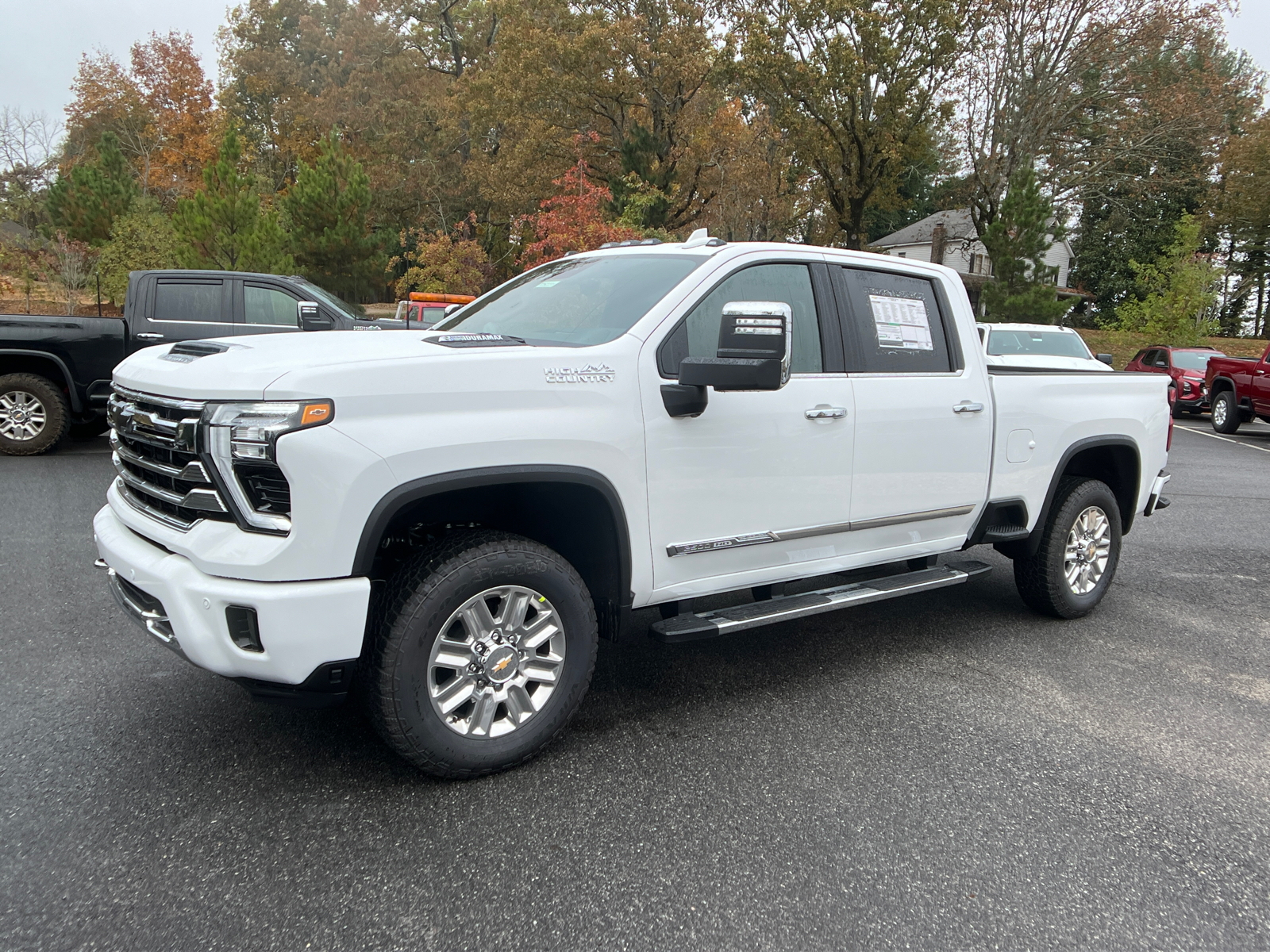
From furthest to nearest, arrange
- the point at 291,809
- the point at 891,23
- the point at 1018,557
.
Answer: the point at 891,23 → the point at 1018,557 → the point at 291,809

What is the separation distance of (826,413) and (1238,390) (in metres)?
16.4

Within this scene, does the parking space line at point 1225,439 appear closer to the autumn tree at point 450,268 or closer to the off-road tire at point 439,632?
the off-road tire at point 439,632

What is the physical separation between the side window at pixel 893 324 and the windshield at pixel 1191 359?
62.4 ft

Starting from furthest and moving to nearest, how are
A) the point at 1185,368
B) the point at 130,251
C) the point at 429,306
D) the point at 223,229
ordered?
1. the point at 130,251
2. the point at 223,229
3. the point at 1185,368
4. the point at 429,306

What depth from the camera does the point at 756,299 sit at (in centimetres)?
385

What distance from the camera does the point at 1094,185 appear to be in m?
37.2

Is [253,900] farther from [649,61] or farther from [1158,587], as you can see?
[649,61]

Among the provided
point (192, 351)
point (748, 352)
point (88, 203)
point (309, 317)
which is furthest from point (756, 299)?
point (88, 203)

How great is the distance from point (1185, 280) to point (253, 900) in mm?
34400

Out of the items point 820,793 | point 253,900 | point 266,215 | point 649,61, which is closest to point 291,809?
point 253,900

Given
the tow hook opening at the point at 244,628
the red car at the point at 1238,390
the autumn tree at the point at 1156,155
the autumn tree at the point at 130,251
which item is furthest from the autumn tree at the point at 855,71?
the tow hook opening at the point at 244,628

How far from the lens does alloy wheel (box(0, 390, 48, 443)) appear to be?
8.98 m

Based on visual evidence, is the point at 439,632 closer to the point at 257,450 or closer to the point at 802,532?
the point at 257,450

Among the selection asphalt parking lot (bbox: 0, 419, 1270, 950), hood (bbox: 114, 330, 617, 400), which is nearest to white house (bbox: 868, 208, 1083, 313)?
asphalt parking lot (bbox: 0, 419, 1270, 950)
